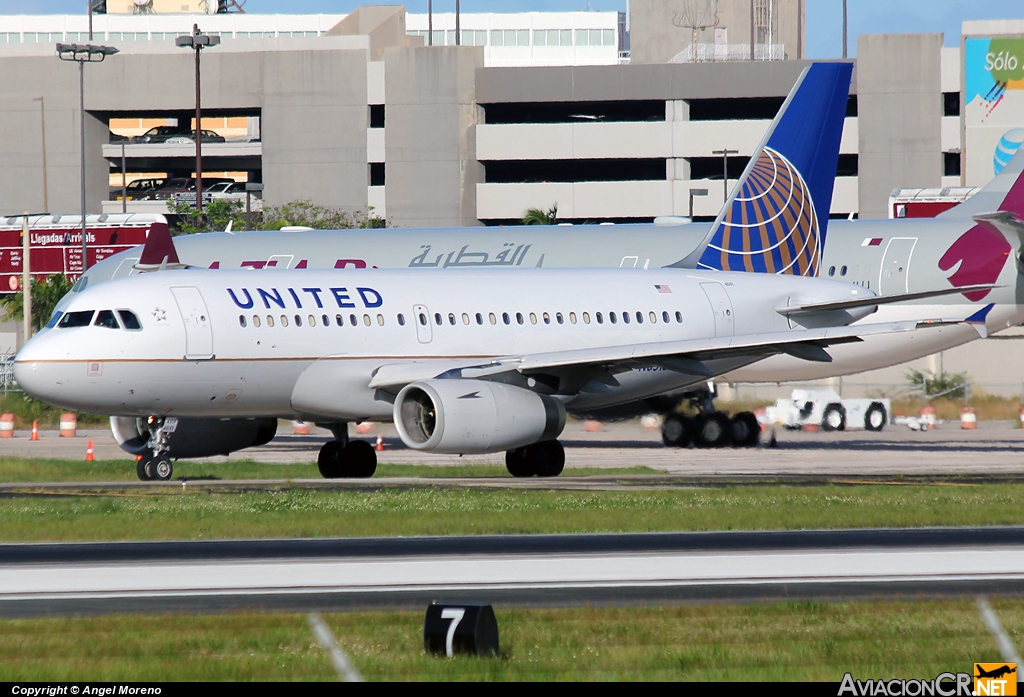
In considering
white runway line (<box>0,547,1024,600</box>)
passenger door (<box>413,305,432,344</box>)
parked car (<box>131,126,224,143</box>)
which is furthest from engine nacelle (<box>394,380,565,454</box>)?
parked car (<box>131,126,224,143</box>)

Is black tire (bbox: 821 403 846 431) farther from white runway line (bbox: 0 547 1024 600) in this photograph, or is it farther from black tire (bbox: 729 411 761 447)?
white runway line (bbox: 0 547 1024 600)

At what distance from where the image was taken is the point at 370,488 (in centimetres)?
2534

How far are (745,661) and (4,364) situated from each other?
46.3 m

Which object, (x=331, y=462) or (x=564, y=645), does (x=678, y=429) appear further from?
(x=564, y=645)

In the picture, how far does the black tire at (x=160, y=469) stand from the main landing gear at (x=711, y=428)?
52.9 feet

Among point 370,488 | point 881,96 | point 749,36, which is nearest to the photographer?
point 370,488

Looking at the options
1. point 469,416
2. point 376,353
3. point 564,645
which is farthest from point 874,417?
point 564,645

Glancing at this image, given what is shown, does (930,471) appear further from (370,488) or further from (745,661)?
(745,661)

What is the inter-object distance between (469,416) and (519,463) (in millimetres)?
3641

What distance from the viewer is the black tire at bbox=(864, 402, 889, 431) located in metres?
47.6

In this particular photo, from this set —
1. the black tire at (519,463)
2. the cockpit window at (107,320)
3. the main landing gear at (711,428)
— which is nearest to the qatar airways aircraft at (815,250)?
the main landing gear at (711,428)

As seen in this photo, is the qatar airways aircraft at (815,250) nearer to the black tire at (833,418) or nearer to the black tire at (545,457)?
the black tire at (833,418)

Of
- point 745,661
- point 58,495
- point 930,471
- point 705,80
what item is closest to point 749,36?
point 705,80

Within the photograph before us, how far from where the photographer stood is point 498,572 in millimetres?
15258
